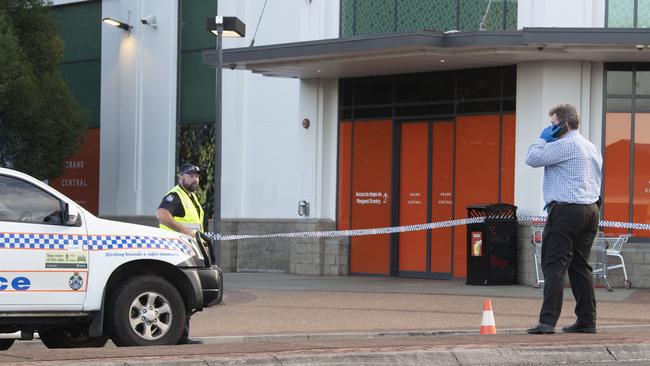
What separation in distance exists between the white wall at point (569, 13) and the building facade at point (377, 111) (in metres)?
0.02

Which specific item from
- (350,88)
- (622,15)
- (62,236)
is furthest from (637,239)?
(62,236)

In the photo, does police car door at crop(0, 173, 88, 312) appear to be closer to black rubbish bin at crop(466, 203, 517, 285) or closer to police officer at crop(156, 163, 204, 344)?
police officer at crop(156, 163, 204, 344)

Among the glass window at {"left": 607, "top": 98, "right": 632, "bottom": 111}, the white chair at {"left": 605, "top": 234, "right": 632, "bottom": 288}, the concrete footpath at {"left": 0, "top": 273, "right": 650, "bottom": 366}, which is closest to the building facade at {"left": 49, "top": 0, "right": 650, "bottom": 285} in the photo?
the glass window at {"left": 607, "top": 98, "right": 632, "bottom": 111}

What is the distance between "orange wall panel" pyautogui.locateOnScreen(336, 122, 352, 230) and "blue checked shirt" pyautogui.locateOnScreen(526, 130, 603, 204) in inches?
503

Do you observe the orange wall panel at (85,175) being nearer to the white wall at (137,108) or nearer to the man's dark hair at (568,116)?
the white wall at (137,108)

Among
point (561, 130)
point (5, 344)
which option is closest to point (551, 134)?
point (561, 130)

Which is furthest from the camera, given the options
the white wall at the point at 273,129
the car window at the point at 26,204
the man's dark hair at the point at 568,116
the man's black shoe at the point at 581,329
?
the white wall at the point at 273,129

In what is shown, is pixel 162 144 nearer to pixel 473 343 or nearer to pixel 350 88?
pixel 350 88

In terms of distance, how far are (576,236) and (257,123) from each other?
51.0ft

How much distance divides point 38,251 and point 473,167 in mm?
12484

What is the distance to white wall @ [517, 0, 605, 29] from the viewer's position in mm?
20406

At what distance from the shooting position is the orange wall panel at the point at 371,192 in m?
23.2

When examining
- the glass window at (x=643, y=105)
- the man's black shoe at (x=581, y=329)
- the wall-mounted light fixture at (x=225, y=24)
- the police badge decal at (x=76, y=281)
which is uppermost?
the wall-mounted light fixture at (x=225, y=24)

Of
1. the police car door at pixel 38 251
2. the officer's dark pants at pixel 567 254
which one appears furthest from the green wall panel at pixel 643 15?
the police car door at pixel 38 251
